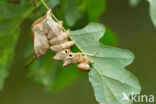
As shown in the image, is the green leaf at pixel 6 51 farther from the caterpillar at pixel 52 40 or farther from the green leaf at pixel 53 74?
the caterpillar at pixel 52 40

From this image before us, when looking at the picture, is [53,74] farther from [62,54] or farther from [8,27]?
[62,54]


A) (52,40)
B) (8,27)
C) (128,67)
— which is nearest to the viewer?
(52,40)

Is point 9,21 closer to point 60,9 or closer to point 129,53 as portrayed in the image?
point 60,9

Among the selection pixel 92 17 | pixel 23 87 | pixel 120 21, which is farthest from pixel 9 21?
pixel 120 21

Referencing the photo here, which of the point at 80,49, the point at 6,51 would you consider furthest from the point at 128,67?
the point at 80,49

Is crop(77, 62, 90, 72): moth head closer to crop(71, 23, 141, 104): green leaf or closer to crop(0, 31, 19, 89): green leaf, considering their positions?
crop(71, 23, 141, 104): green leaf
